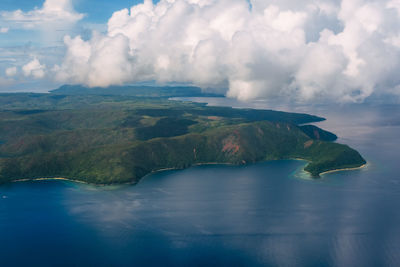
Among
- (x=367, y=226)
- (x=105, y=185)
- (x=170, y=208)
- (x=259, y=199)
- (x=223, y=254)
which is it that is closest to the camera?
(x=223, y=254)

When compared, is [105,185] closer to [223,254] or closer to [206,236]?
[206,236]

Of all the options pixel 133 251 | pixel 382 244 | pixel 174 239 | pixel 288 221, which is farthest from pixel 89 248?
pixel 382 244

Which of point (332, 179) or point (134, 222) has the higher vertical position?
point (332, 179)

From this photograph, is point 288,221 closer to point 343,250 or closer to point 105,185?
point 343,250

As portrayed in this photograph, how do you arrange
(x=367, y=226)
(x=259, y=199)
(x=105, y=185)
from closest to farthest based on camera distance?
(x=367, y=226) < (x=259, y=199) < (x=105, y=185)

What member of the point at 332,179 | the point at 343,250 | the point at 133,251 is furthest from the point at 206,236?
the point at 332,179

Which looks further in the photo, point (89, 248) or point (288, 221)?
point (288, 221)
